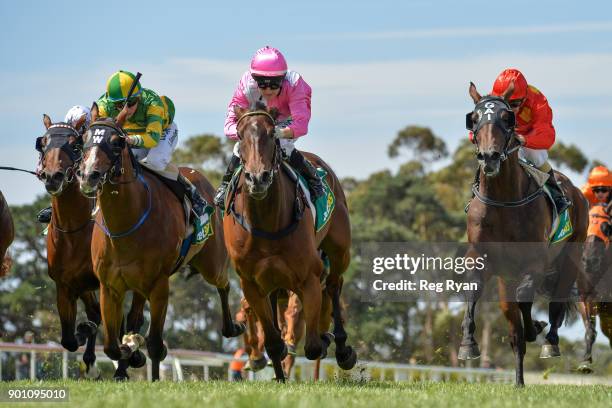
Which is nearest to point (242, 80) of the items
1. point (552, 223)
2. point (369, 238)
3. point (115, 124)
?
point (115, 124)

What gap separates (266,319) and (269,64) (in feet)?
7.49

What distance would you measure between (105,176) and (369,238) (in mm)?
38903

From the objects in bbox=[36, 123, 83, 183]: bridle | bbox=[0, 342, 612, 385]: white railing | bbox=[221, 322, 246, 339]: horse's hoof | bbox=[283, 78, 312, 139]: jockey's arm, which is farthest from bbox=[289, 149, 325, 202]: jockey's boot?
bbox=[221, 322, 246, 339]: horse's hoof

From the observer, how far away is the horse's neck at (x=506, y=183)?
12.4m

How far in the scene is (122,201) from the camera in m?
11.9

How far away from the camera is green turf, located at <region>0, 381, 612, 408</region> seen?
8.63 meters

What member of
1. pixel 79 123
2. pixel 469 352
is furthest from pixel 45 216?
pixel 469 352

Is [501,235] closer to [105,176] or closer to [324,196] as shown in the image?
[324,196]

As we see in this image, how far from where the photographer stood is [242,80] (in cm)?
1221

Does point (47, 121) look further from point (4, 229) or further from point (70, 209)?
point (4, 229)

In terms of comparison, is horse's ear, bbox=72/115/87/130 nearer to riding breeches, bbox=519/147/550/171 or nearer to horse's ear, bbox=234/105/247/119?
horse's ear, bbox=234/105/247/119

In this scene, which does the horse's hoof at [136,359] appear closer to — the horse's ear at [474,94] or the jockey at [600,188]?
the horse's ear at [474,94]

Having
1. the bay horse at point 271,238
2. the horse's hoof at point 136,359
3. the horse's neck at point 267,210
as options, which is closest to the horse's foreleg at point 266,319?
the bay horse at point 271,238

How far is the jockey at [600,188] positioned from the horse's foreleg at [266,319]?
22.4ft
